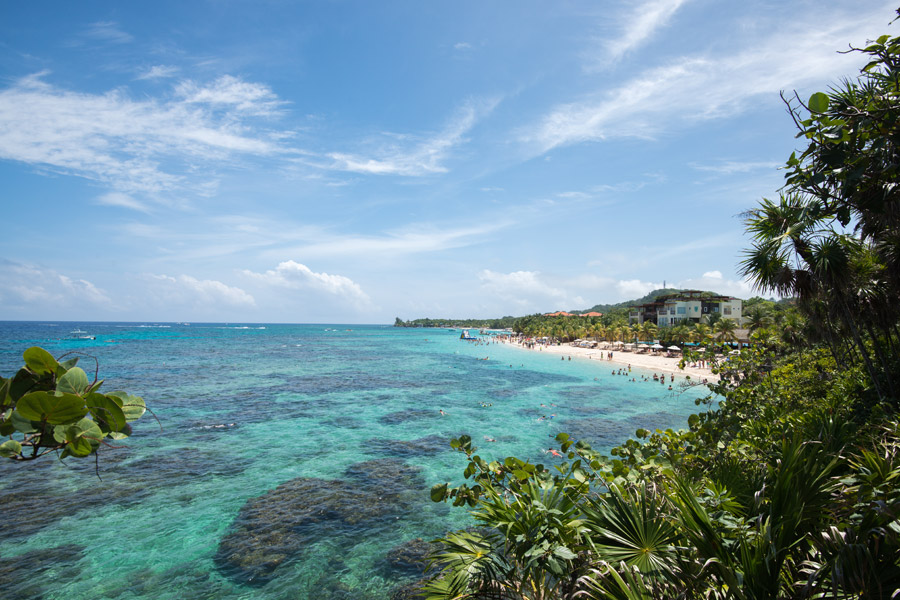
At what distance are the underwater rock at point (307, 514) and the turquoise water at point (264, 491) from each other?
0.06m

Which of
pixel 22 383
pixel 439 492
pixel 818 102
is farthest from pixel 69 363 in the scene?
pixel 818 102

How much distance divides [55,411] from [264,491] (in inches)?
611

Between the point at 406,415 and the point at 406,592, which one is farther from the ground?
the point at 406,592

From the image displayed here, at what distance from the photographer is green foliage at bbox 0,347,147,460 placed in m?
1.60

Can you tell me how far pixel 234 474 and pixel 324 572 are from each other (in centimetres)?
840

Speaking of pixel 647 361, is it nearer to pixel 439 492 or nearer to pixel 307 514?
pixel 307 514

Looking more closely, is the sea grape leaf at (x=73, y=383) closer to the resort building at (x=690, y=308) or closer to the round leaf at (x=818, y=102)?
the round leaf at (x=818, y=102)

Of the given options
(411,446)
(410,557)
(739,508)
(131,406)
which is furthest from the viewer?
(411,446)

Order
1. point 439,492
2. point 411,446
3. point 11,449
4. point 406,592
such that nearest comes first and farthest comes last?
point 11,449
point 439,492
point 406,592
point 411,446

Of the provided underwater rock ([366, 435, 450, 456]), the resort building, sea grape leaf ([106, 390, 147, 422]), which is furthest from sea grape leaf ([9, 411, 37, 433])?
the resort building

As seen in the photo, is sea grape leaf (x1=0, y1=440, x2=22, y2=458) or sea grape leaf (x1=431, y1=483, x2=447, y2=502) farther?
sea grape leaf (x1=431, y1=483, x2=447, y2=502)

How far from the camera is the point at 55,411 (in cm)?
164

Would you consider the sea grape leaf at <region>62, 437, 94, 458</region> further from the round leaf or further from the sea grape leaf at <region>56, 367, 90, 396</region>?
the round leaf

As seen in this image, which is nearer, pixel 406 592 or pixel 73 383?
pixel 73 383
